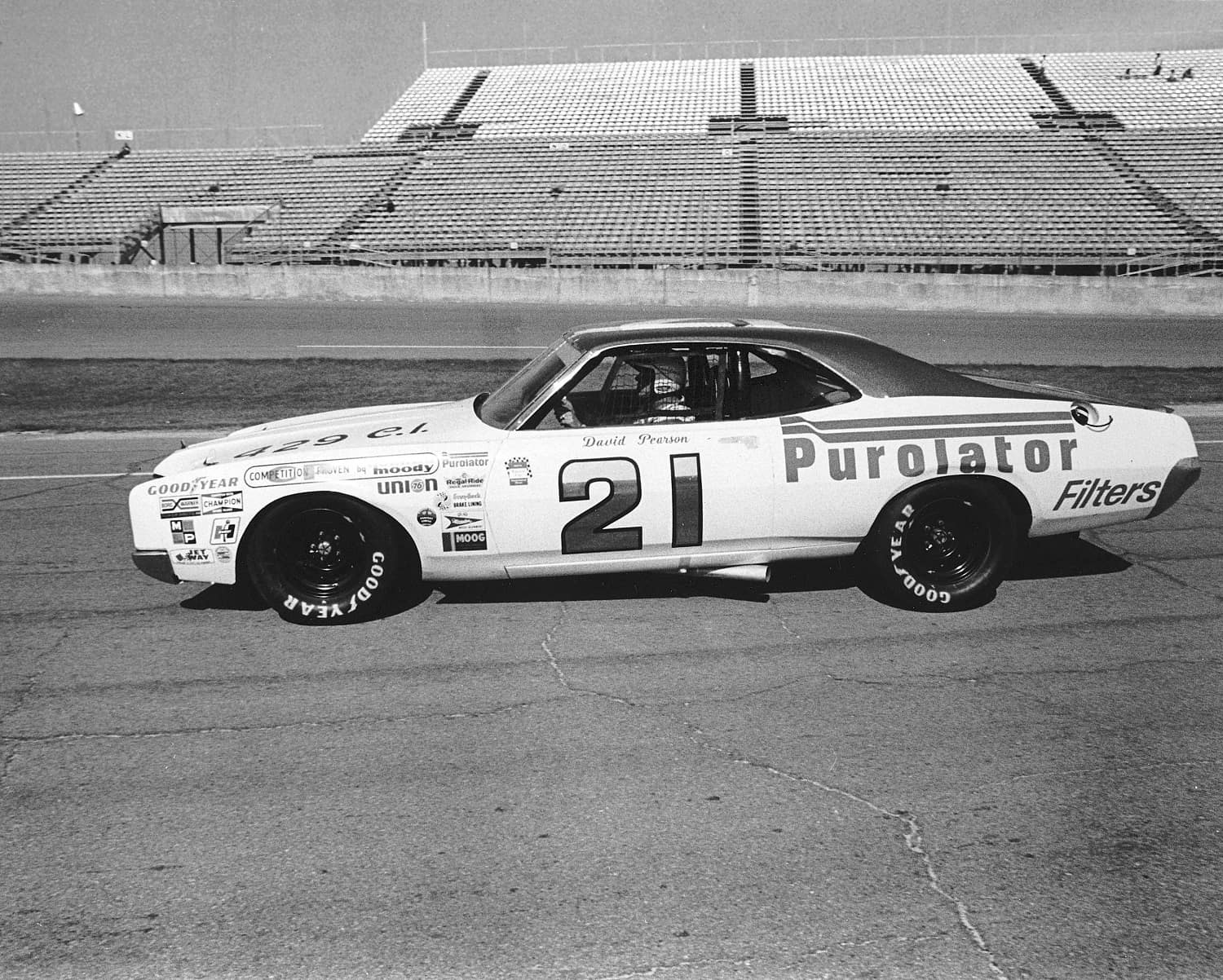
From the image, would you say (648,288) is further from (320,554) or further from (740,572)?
(320,554)

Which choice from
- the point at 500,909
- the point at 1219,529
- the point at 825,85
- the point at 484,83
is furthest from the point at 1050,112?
the point at 500,909

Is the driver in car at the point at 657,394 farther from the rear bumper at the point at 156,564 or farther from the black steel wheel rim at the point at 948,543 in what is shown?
the rear bumper at the point at 156,564

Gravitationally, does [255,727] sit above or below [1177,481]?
below

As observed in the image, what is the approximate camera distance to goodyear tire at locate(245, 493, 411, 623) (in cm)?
516

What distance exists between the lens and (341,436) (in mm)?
5523

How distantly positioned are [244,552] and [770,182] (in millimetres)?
30796

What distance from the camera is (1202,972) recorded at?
2756 millimetres

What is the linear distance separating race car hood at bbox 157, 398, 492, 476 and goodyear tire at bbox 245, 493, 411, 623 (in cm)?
27

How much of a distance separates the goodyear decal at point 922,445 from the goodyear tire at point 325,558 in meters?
1.88

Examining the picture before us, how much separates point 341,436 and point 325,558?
0.61 meters

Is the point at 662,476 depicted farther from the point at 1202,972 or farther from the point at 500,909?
the point at 1202,972

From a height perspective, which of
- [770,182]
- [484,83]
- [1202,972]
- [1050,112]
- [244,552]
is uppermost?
[484,83]

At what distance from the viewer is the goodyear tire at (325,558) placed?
5.16m

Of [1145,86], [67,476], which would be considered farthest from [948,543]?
[1145,86]
